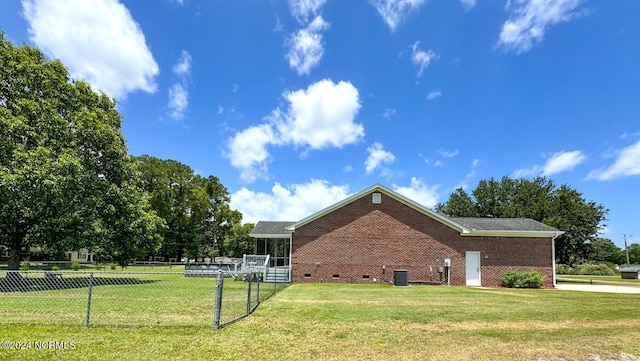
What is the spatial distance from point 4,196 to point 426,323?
1980 centimetres

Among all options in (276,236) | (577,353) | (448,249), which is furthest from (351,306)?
(276,236)

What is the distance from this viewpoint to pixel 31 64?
21562 mm

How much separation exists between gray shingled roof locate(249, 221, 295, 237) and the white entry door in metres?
12.0

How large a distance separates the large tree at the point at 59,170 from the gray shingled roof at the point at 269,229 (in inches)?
262

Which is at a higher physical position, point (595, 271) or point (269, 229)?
Answer: point (269, 229)

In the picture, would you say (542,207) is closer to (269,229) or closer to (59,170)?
(269,229)

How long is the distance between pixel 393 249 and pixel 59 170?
61.3ft

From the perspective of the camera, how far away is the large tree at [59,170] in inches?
751

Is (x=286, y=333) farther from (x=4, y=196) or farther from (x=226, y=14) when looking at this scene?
(x=4, y=196)

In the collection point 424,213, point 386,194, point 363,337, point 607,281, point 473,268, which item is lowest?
point 607,281

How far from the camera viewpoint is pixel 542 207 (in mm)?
40969

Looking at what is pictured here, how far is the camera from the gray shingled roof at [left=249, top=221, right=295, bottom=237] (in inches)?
1081

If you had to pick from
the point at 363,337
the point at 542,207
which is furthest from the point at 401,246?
the point at 542,207

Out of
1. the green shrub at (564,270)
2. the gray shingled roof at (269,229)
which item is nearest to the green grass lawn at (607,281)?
the green shrub at (564,270)
